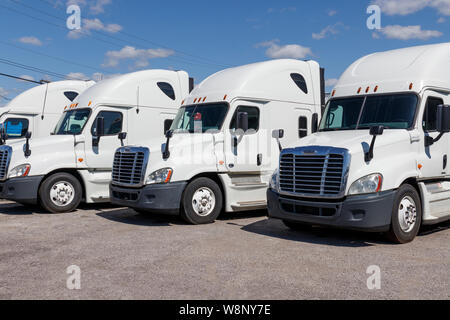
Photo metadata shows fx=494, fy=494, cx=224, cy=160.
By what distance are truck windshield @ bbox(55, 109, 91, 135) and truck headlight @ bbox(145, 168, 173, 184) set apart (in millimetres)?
3381

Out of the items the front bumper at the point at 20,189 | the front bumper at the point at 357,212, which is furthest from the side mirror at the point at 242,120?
the front bumper at the point at 20,189

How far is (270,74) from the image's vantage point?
10.8 metres

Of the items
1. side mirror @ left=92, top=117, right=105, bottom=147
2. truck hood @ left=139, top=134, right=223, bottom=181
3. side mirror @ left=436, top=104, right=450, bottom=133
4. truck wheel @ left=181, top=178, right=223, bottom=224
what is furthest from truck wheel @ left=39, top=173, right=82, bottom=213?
side mirror @ left=436, top=104, right=450, bottom=133

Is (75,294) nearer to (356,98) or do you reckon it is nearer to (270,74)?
(356,98)

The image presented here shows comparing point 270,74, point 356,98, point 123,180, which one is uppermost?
point 270,74

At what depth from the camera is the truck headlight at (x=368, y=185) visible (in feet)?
23.3

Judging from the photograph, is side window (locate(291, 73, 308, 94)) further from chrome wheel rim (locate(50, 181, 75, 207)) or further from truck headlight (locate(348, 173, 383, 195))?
chrome wheel rim (locate(50, 181, 75, 207))

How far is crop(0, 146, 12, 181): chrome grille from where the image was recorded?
10.9m

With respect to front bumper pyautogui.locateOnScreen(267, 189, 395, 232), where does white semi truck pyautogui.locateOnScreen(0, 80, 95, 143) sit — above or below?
above

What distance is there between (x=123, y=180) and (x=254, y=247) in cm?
359

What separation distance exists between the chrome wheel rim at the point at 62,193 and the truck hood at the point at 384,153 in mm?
5992

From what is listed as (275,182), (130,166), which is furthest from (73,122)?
(275,182)

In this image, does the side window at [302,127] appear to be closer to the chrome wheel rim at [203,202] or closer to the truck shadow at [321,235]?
the truck shadow at [321,235]
